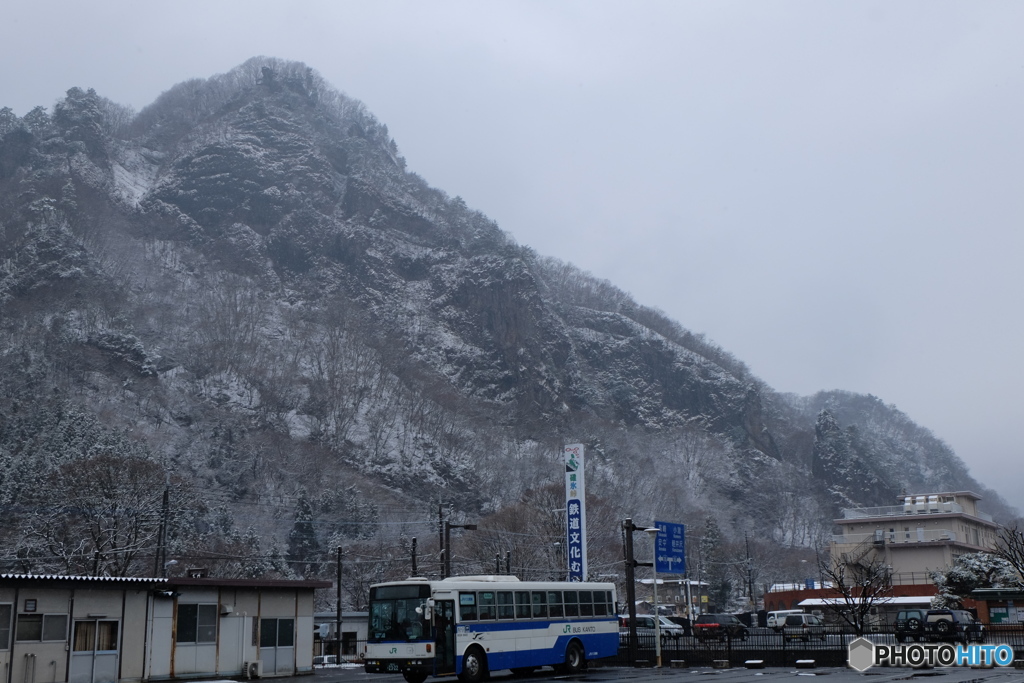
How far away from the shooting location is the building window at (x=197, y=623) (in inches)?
1096

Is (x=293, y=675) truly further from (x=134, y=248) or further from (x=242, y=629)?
(x=134, y=248)

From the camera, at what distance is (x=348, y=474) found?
147 metres

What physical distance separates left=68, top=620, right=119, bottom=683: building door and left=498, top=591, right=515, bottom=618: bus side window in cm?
1085

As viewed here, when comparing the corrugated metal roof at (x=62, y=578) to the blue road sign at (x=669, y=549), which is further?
the blue road sign at (x=669, y=549)

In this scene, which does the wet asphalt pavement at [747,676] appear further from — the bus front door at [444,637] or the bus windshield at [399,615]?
the bus windshield at [399,615]

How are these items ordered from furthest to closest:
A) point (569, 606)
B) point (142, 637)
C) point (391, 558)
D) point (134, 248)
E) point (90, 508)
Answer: point (134, 248) < point (391, 558) < point (90, 508) < point (569, 606) < point (142, 637)

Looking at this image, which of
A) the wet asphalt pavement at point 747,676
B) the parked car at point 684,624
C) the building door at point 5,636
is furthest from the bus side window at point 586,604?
the parked car at point 684,624

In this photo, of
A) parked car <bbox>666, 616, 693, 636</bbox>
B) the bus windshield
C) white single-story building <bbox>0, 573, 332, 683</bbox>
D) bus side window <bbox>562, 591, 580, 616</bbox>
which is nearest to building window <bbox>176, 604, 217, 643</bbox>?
white single-story building <bbox>0, 573, 332, 683</bbox>

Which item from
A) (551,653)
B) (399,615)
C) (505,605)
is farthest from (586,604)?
(399,615)

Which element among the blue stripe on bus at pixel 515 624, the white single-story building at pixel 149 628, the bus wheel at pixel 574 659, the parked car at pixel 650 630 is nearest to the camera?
the white single-story building at pixel 149 628

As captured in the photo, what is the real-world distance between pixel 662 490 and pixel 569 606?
127749 mm

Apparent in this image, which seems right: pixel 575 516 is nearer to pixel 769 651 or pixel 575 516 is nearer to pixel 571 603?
pixel 769 651

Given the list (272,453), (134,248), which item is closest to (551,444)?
(272,453)

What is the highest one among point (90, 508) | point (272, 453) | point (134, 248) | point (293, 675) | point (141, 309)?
point (134, 248)
